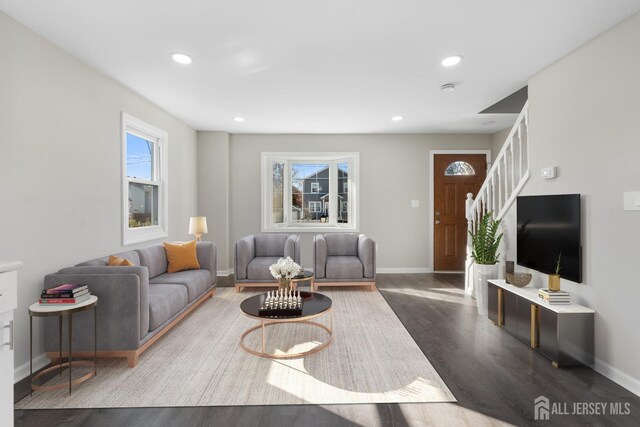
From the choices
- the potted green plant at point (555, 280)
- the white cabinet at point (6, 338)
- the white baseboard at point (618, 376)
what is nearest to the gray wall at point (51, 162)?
the white cabinet at point (6, 338)

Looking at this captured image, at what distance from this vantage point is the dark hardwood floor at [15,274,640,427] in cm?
190

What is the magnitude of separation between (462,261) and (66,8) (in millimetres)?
6166

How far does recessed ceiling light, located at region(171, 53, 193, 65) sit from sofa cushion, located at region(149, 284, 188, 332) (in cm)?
214

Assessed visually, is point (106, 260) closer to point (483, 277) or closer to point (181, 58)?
point (181, 58)

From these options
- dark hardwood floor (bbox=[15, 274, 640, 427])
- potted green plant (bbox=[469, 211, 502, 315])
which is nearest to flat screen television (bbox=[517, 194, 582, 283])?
potted green plant (bbox=[469, 211, 502, 315])

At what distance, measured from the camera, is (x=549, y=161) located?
10.1 feet

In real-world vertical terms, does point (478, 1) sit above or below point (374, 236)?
above

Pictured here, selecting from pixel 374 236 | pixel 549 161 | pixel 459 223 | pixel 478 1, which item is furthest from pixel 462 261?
pixel 478 1

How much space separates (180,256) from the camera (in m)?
4.10

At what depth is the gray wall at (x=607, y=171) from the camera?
7.44 ft

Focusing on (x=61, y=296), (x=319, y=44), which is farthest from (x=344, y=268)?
(x=61, y=296)

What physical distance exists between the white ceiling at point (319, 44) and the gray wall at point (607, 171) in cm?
23

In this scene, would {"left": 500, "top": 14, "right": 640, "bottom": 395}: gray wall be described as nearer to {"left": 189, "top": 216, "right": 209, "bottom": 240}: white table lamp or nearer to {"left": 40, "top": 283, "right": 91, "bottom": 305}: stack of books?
{"left": 40, "top": 283, "right": 91, "bottom": 305}: stack of books

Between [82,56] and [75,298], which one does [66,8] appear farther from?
[75,298]
